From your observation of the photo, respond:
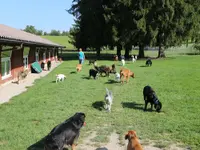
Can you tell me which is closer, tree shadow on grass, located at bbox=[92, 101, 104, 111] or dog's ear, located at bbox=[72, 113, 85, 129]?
dog's ear, located at bbox=[72, 113, 85, 129]

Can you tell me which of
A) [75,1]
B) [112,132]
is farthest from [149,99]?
[75,1]

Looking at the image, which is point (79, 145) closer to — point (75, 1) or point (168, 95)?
point (168, 95)

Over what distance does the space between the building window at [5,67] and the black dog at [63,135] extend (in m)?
10.7

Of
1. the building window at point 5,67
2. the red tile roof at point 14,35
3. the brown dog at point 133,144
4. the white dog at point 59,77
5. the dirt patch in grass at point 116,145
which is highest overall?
the red tile roof at point 14,35

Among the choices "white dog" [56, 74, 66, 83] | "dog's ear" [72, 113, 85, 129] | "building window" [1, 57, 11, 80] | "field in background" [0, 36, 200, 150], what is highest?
"building window" [1, 57, 11, 80]

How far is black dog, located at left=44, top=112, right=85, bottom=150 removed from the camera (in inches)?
211

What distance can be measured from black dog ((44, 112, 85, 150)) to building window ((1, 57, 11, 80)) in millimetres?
10700

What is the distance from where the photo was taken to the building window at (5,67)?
1568 cm

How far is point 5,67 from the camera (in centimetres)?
1636

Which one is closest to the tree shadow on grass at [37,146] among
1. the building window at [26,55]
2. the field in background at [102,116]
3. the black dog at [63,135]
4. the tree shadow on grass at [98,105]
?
the field in background at [102,116]

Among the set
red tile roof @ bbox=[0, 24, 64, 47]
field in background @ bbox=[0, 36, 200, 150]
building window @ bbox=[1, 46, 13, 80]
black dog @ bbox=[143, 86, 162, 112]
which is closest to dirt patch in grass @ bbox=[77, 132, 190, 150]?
field in background @ bbox=[0, 36, 200, 150]

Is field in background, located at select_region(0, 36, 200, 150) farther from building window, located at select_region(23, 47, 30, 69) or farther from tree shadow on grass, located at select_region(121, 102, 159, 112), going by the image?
building window, located at select_region(23, 47, 30, 69)

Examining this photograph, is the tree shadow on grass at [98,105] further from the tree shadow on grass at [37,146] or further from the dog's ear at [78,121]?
the tree shadow on grass at [37,146]

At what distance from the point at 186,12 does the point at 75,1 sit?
2126cm
